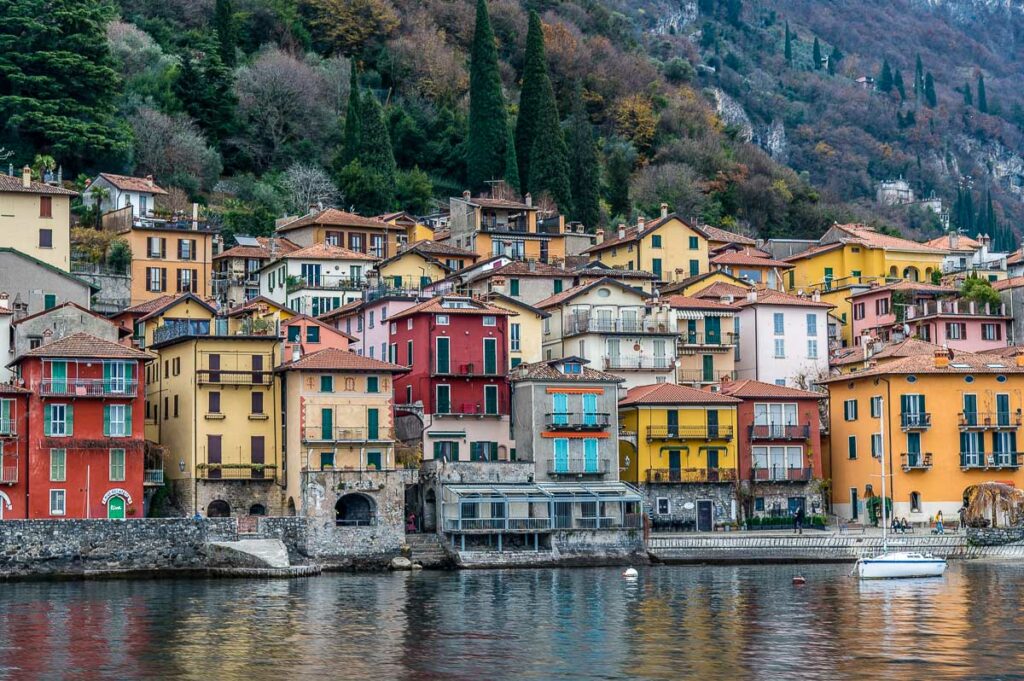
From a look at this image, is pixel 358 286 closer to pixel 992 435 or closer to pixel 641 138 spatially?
pixel 992 435

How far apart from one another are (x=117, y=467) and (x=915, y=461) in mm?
36236

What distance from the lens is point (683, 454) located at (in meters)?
85.1

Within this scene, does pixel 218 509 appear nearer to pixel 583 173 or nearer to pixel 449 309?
pixel 449 309

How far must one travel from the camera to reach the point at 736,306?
95938 millimetres

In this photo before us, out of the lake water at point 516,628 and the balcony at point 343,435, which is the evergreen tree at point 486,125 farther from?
the lake water at point 516,628

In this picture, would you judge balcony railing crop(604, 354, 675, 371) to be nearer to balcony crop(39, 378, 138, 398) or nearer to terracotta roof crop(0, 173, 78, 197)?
balcony crop(39, 378, 138, 398)

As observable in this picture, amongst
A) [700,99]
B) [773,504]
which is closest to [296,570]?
[773,504]

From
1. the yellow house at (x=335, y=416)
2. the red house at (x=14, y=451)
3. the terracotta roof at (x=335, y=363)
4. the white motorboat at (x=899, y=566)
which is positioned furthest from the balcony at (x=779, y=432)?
the red house at (x=14, y=451)

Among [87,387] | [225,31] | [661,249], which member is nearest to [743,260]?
[661,249]

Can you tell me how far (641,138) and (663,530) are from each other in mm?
67374

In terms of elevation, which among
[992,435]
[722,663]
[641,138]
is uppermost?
[641,138]

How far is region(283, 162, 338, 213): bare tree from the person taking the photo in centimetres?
11994

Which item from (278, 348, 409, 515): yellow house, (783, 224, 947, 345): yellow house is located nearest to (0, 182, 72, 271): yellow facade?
(278, 348, 409, 515): yellow house

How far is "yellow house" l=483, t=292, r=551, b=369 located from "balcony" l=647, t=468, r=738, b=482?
934 cm
